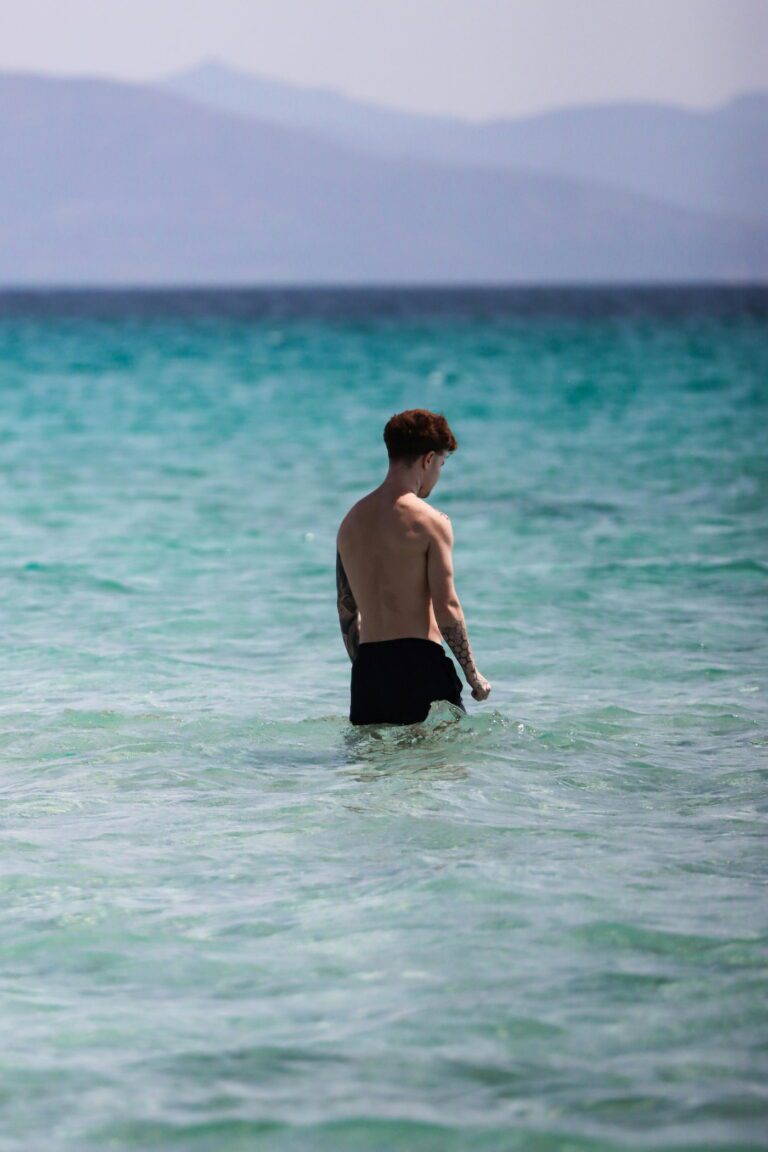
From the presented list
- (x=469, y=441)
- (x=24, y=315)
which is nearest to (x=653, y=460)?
(x=469, y=441)

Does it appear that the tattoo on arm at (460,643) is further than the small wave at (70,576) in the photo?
No

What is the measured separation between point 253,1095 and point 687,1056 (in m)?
1.19

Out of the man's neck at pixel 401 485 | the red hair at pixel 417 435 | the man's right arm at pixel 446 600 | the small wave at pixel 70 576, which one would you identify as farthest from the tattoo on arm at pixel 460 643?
the small wave at pixel 70 576

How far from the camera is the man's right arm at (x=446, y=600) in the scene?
261 inches

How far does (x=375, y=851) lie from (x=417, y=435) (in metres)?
1.79

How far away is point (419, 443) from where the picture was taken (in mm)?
6594

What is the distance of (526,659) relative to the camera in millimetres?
9828

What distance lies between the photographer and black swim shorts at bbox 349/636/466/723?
22.2 feet

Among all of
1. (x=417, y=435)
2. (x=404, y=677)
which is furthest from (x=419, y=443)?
(x=404, y=677)

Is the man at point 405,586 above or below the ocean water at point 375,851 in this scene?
above

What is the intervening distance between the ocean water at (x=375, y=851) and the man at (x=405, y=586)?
0.30 m

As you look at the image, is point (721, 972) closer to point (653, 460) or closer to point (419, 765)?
point (419, 765)

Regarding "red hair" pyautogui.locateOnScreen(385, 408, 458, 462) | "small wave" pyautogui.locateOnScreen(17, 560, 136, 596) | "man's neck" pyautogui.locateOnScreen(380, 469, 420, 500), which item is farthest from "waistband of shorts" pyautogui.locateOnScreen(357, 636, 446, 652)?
"small wave" pyautogui.locateOnScreen(17, 560, 136, 596)

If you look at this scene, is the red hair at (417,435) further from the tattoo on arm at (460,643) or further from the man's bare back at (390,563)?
the tattoo on arm at (460,643)
